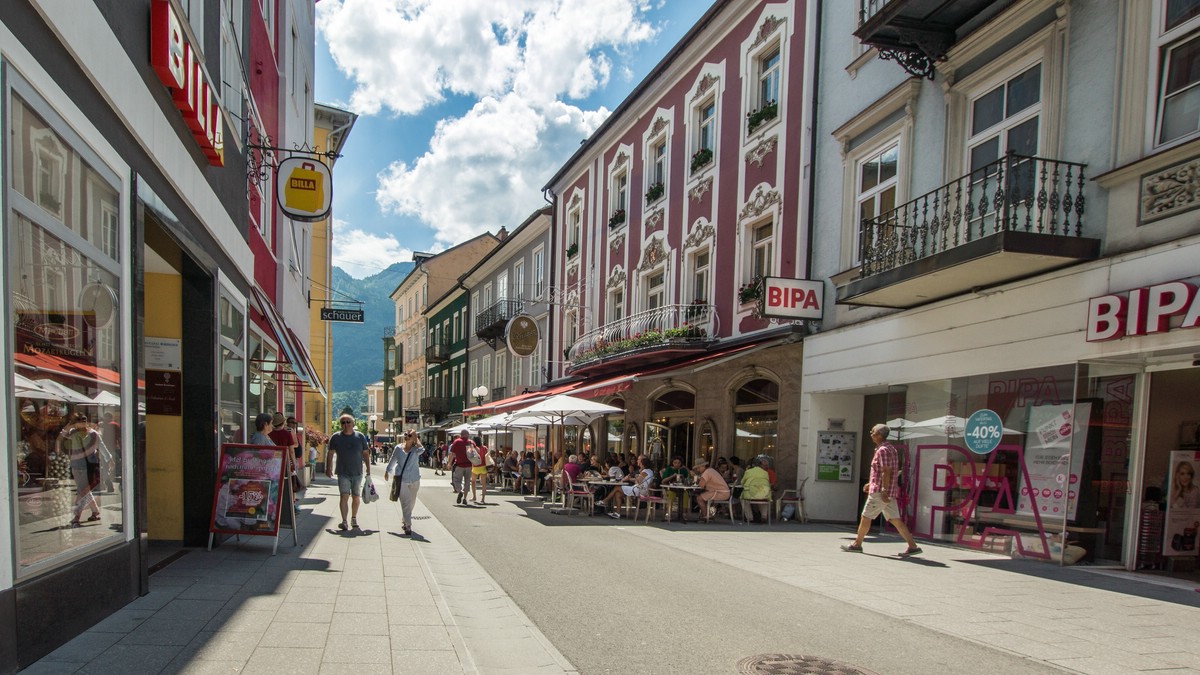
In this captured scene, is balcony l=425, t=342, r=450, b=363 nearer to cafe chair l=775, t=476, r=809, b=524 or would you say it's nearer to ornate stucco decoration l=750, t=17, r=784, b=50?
ornate stucco decoration l=750, t=17, r=784, b=50

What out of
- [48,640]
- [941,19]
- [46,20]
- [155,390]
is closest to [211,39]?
[155,390]

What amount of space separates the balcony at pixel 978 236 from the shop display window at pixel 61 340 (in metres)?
8.67

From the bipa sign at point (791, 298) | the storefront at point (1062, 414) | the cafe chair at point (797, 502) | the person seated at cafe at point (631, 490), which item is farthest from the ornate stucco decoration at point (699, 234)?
the storefront at point (1062, 414)

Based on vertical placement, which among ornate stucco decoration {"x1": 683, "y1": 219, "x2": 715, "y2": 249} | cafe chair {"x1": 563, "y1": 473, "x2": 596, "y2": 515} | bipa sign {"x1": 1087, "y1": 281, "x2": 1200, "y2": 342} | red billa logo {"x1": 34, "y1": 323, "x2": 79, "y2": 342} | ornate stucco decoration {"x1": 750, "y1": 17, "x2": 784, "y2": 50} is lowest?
cafe chair {"x1": 563, "y1": 473, "x2": 596, "y2": 515}

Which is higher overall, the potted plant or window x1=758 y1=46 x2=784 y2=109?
window x1=758 y1=46 x2=784 y2=109

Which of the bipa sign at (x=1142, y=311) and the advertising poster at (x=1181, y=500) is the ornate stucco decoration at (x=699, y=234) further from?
the advertising poster at (x=1181, y=500)

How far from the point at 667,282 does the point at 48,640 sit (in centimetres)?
1769

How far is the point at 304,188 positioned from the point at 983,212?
29.6 feet

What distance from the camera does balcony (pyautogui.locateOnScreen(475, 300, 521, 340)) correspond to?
35.1 metres

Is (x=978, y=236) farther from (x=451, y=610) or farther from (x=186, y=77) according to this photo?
(x=186, y=77)

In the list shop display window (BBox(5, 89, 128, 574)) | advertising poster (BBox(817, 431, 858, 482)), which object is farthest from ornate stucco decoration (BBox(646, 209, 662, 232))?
shop display window (BBox(5, 89, 128, 574))

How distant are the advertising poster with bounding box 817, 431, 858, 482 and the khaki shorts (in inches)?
180

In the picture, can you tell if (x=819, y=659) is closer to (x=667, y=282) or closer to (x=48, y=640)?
(x=48, y=640)

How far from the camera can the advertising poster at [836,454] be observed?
47.6 feet
